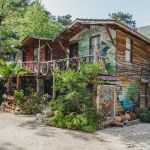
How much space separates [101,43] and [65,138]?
812cm

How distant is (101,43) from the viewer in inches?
734

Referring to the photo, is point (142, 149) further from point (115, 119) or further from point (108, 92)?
point (108, 92)

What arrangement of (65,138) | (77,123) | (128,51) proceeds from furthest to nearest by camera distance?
(128,51) → (77,123) → (65,138)

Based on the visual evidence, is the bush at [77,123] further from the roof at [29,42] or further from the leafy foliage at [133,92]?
the roof at [29,42]

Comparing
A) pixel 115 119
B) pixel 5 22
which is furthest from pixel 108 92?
pixel 5 22

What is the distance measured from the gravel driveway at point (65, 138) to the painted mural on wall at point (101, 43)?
4446mm

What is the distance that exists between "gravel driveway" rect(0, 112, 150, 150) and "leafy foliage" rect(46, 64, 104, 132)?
67cm

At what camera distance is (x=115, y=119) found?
1634cm

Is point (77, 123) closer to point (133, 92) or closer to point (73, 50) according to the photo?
point (133, 92)

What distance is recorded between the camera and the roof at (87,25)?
56.4ft

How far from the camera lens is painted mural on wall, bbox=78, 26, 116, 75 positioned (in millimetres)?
17969

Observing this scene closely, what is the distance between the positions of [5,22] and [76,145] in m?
20.3

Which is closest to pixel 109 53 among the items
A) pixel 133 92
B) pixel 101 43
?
pixel 101 43

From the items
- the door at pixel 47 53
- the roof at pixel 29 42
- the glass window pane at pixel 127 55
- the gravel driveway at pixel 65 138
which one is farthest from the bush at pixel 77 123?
the door at pixel 47 53
